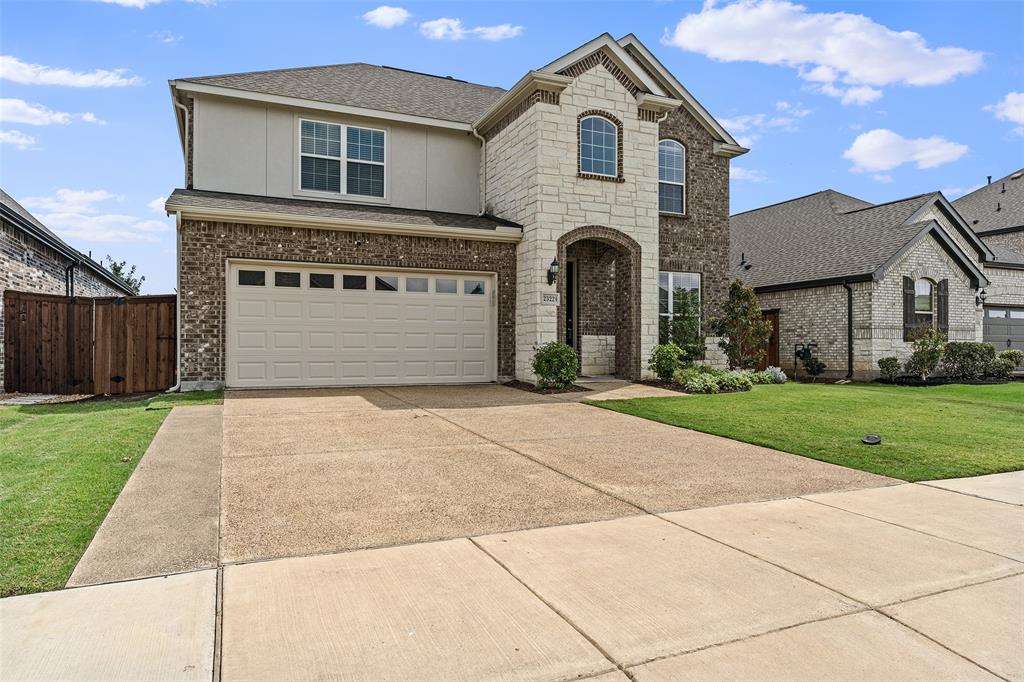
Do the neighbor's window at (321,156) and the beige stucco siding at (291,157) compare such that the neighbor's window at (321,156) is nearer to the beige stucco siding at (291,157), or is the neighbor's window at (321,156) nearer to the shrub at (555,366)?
the beige stucco siding at (291,157)

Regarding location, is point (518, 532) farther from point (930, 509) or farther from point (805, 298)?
point (805, 298)

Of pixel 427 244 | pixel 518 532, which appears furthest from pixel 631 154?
pixel 518 532

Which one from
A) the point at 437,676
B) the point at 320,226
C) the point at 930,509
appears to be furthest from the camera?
the point at 320,226

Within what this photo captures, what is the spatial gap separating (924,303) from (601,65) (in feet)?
38.9

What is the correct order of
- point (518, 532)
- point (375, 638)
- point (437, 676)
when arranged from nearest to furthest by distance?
point (437, 676)
point (375, 638)
point (518, 532)

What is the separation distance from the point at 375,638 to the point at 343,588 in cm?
62

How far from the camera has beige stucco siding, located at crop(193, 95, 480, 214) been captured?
556 inches

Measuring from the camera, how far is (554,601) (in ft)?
10.7

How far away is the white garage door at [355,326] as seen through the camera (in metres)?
12.6

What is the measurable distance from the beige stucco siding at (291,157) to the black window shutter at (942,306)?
1369cm

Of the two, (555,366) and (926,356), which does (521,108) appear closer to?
(555,366)

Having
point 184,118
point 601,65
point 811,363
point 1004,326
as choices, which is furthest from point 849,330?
point 184,118

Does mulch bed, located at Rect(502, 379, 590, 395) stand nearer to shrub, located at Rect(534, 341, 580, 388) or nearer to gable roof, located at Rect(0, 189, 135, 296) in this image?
shrub, located at Rect(534, 341, 580, 388)

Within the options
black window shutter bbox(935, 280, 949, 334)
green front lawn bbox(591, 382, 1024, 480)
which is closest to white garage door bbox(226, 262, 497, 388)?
green front lawn bbox(591, 382, 1024, 480)
